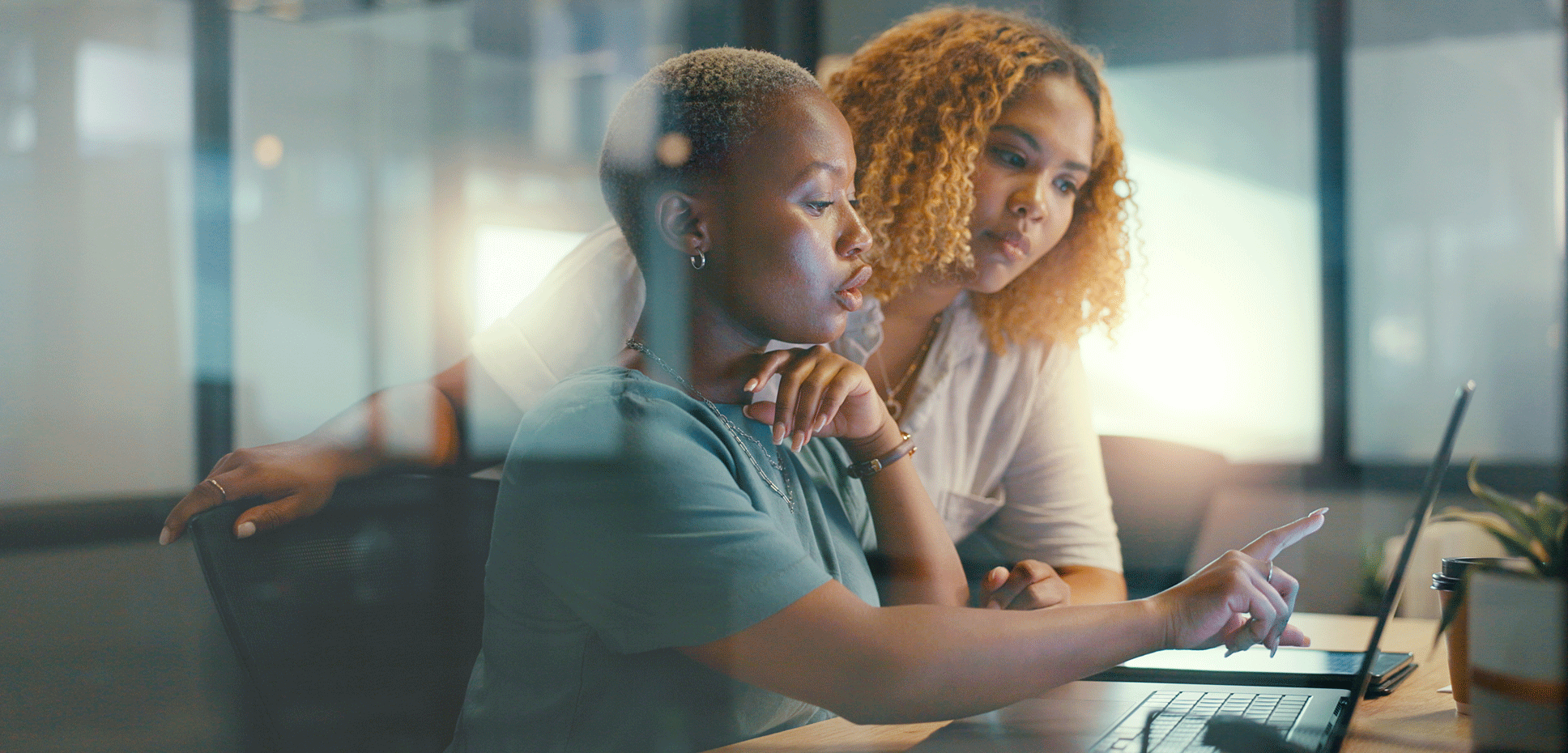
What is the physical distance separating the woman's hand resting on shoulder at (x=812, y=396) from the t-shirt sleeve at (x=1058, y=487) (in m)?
0.38

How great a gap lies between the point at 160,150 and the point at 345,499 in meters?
0.95

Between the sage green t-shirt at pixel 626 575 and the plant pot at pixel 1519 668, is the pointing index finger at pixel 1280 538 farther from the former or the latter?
the sage green t-shirt at pixel 626 575

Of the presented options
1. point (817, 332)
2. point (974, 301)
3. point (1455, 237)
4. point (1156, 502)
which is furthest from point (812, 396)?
point (1455, 237)

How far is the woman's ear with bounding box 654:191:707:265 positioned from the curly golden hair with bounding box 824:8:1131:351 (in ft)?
0.78

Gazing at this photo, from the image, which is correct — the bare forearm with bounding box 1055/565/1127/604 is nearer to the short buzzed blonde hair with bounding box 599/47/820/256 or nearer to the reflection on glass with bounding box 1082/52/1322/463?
the reflection on glass with bounding box 1082/52/1322/463

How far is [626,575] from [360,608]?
272mm

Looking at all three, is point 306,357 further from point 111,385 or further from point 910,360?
point 910,360

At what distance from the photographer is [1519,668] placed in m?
0.55

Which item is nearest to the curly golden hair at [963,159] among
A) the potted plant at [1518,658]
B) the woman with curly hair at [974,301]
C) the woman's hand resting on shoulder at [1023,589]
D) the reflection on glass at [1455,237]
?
the woman with curly hair at [974,301]

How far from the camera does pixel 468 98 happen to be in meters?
2.47

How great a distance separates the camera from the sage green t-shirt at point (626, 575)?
0.69m

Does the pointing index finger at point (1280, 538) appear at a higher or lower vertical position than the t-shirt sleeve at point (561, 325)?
lower

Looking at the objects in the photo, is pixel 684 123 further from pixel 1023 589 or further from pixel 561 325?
pixel 1023 589

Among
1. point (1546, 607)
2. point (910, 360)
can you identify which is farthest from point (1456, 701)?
point (910, 360)
